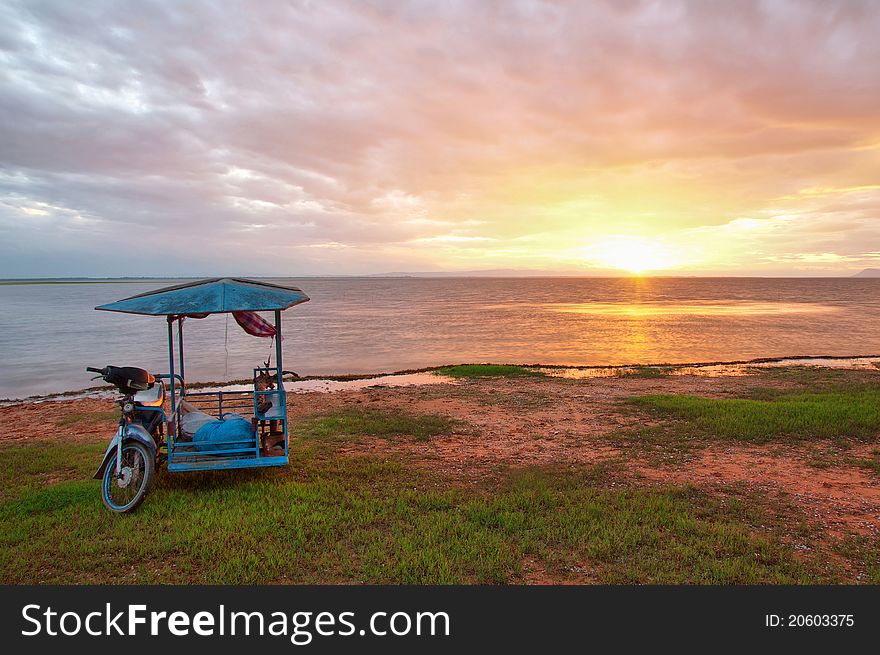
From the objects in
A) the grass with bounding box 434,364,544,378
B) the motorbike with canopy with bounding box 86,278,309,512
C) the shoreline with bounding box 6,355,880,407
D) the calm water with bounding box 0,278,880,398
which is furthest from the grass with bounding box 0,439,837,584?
the calm water with bounding box 0,278,880,398

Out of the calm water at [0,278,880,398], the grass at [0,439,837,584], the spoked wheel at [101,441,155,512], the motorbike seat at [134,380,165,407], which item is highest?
the motorbike seat at [134,380,165,407]

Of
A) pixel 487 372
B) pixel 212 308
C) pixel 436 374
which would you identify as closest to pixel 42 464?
pixel 212 308

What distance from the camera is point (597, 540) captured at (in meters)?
6.36

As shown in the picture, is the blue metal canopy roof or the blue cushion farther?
the blue cushion

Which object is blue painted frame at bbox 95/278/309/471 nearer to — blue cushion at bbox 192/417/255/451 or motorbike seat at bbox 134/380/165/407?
blue cushion at bbox 192/417/255/451

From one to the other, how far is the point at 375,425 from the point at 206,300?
6537 millimetres

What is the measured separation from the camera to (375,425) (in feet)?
43.4

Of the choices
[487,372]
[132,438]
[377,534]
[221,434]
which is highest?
[132,438]

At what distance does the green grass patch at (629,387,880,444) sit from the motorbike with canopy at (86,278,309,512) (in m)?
9.29

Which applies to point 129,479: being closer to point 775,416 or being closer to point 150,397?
point 150,397

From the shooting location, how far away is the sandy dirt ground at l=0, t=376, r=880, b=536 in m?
8.48

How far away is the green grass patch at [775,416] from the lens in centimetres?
1166

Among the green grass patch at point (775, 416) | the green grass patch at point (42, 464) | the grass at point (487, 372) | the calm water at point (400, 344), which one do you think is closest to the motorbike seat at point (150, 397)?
the green grass patch at point (42, 464)

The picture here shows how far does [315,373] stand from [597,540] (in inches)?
864
